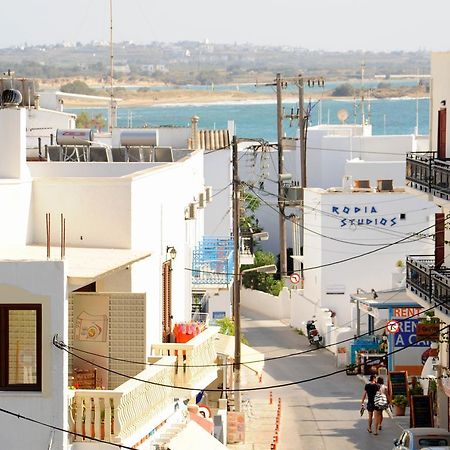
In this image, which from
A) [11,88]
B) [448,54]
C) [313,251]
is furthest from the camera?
[313,251]

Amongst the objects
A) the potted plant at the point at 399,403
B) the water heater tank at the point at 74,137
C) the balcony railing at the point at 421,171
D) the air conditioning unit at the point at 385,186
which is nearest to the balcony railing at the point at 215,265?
the water heater tank at the point at 74,137

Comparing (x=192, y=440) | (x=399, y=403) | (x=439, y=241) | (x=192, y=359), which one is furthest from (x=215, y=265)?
(x=192, y=440)

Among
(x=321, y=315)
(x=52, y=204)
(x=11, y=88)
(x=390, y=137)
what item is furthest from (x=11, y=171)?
(x=390, y=137)

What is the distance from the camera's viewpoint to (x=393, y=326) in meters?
38.9

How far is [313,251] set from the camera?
5203 cm

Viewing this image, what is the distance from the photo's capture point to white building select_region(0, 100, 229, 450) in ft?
62.8

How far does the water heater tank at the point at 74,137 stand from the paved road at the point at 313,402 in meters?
6.84

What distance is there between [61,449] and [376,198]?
3092 centimetres

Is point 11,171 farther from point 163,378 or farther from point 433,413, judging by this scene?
point 433,413

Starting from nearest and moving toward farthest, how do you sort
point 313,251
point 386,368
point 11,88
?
point 11,88 → point 386,368 → point 313,251

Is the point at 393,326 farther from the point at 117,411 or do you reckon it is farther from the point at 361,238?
the point at 117,411

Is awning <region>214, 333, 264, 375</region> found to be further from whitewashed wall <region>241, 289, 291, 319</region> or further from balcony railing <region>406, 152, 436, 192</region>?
whitewashed wall <region>241, 289, 291, 319</region>

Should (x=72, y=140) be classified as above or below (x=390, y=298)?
above

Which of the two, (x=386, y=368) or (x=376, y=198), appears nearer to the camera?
(x=386, y=368)
